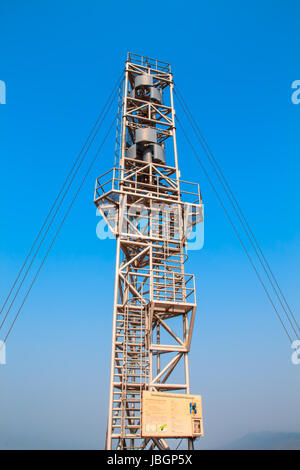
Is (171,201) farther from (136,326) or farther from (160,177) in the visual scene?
(136,326)

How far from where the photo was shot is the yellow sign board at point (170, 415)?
19.3m

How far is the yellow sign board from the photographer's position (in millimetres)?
19344

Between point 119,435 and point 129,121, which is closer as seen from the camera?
point 119,435

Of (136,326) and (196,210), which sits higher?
(196,210)

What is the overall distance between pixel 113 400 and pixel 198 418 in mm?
4719

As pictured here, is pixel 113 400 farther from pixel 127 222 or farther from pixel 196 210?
pixel 196 210

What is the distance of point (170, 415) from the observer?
1981 centimetres

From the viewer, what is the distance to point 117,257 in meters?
25.1
